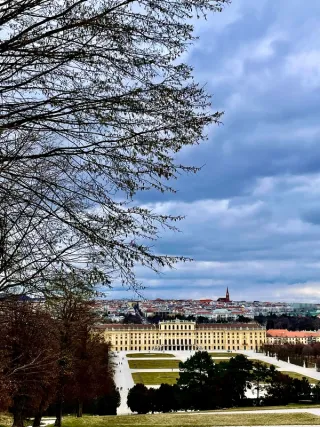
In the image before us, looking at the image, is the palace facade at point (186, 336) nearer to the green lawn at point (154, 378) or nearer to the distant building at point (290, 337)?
the distant building at point (290, 337)

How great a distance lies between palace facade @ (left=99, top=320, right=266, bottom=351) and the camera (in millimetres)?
97000

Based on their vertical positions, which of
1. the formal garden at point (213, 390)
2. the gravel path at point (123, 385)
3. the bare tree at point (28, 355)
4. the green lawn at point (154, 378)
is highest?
the bare tree at point (28, 355)

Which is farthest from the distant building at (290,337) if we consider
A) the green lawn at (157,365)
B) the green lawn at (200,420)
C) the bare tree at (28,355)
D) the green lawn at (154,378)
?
the bare tree at (28,355)

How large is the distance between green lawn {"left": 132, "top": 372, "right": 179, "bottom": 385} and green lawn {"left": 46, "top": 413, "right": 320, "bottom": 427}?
66.8 feet

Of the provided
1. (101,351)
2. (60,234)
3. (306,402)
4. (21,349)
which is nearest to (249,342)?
(306,402)

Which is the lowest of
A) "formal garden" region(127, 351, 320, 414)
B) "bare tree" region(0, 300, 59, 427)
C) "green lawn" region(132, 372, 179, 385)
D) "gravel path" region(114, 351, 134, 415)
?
"gravel path" region(114, 351, 134, 415)

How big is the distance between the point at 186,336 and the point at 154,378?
5537 centimetres

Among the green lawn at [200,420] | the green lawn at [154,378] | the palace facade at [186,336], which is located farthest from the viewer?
the palace facade at [186,336]

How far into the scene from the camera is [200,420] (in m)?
19.0

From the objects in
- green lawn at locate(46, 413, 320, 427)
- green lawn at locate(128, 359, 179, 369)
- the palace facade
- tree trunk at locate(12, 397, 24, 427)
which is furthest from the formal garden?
the palace facade

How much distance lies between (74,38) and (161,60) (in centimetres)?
69

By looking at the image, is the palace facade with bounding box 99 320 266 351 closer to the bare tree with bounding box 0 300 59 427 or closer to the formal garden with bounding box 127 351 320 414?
the formal garden with bounding box 127 351 320 414

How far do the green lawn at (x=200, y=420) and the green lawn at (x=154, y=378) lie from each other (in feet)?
66.8

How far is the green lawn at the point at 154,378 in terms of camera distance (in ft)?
134
